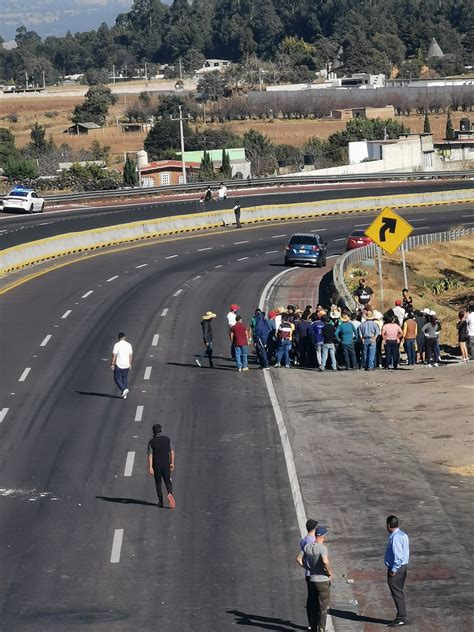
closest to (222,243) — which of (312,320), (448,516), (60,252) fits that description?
(60,252)

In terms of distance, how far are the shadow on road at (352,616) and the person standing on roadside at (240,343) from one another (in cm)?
1476

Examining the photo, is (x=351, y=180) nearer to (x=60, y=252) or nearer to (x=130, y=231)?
(x=130, y=231)

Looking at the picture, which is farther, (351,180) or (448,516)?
(351,180)

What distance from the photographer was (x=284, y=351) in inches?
1264

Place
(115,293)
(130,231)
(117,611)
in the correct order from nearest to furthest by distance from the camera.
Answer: (117,611) → (115,293) → (130,231)

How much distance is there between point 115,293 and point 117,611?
29.6 meters

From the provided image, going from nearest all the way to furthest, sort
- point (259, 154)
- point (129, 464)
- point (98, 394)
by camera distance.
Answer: point (129, 464)
point (98, 394)
point (259, 154)

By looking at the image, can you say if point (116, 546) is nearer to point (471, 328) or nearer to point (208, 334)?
point (208, 334)

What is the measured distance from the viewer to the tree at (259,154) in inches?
5325

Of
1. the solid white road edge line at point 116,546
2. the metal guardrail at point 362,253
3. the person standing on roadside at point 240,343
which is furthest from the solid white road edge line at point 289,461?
the metal guardrail at point 362,253

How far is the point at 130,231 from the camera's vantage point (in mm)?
62750

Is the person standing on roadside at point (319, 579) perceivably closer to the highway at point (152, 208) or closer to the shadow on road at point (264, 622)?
the shadow on road at point (264, 622)

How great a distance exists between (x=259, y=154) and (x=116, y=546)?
126 meters

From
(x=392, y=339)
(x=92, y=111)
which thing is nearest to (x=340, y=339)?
(x=392, y=339)
